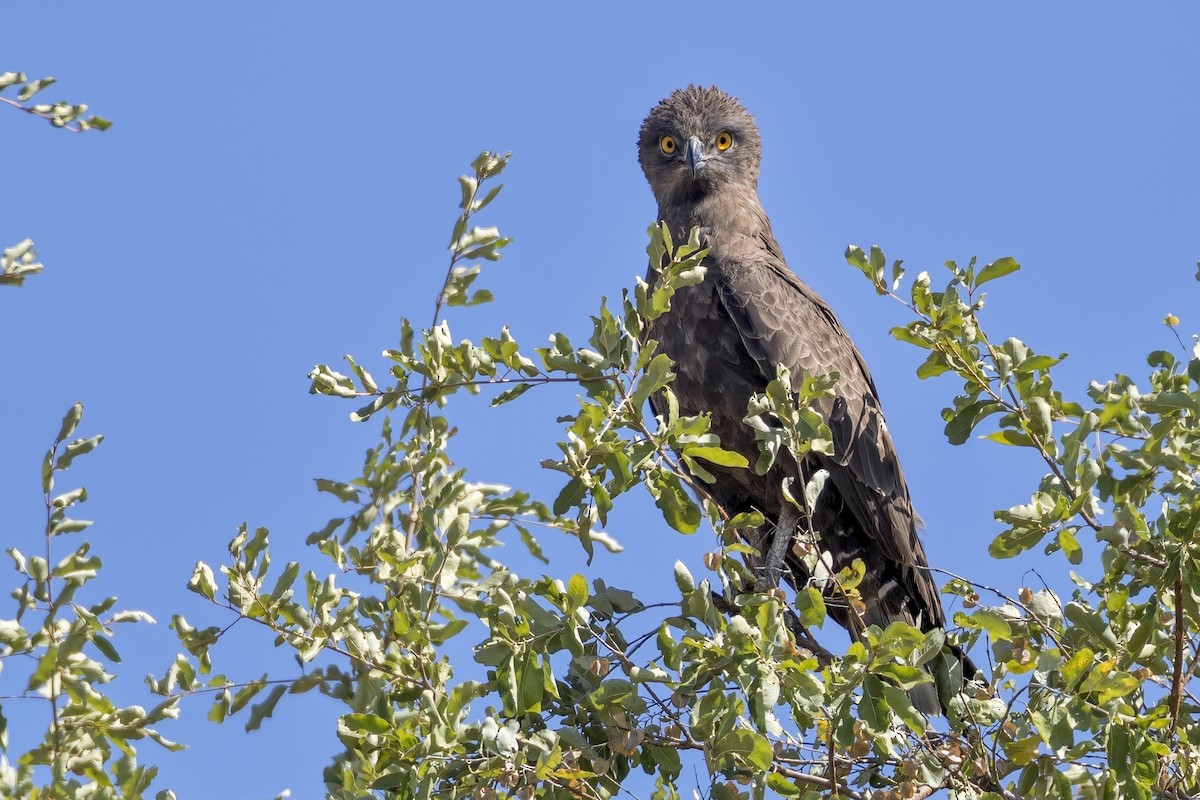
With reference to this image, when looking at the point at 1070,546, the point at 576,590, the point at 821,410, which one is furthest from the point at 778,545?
the point at 576,590

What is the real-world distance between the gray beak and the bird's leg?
7.25 ft

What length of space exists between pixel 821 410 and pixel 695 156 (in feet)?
6.24

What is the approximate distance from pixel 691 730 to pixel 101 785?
161 centimetres

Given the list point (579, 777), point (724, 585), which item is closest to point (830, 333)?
point (724, 585)

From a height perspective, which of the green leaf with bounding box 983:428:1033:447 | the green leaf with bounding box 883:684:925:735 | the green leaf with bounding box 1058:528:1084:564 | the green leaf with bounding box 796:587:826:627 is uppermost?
the green leaf with bounding box 983:428:1033:447

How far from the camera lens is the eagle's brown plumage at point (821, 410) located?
607 cm

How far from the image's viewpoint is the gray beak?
728cm

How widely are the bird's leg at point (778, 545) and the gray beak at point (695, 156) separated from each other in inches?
87.0

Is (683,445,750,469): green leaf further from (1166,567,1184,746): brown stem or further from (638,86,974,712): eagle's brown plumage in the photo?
(638,86,974,712): eagle's brown plumage

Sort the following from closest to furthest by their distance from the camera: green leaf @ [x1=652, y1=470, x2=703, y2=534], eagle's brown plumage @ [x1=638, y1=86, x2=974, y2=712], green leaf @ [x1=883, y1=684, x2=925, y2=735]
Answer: green leaf @ [x1=883, y1=684, x2=925, y2=735], green leaf @ [x1=652, y1=470, x2=703, y2=534], eagle's brown plumage @ [x1=638, y1=86, x2=974, y2=712]

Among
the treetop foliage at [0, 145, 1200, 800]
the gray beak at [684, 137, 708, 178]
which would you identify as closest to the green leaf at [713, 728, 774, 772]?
the treetop foliage at [0, 145, 1200, 800]

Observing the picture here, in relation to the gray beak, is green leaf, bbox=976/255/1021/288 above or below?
below

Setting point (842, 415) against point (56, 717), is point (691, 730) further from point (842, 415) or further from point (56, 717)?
point (842, 415)

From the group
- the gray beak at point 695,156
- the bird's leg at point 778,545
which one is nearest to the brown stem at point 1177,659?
the bird's leg at point 778,545
